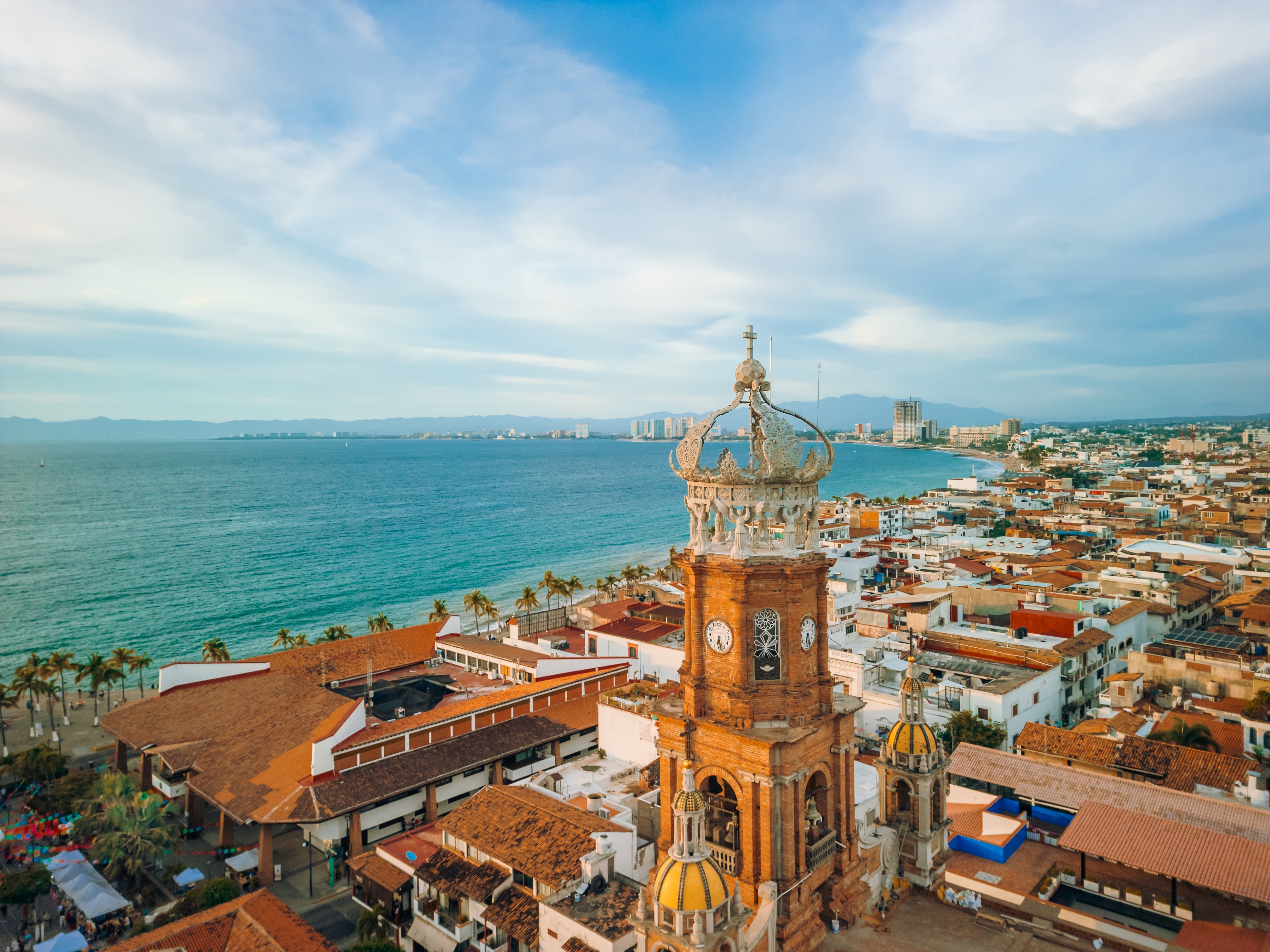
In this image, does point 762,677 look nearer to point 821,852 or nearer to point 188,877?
point 821,852

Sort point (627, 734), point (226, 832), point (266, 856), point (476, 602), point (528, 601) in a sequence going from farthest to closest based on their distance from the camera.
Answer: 1. point (528, 601)
2. point (476, 602)
3. point (627, 734)
4. point (226, 832)
5. point (266, 856)

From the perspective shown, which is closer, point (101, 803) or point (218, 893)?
point (218, 893)

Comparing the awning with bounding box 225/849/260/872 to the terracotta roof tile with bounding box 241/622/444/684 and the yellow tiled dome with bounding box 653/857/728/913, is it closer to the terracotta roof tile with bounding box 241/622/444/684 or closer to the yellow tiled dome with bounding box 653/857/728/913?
the terracotta roof tile with bounding box 241/622/444/684

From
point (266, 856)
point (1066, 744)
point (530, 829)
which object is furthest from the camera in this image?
point (1066, 744)


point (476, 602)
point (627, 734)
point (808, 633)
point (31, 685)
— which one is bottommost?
point (476, 602)

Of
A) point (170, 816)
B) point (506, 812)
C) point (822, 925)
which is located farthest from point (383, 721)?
point (822, 925)

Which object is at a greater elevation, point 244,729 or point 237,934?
point 237,934

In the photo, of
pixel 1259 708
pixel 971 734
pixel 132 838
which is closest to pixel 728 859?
pixel 132 838
